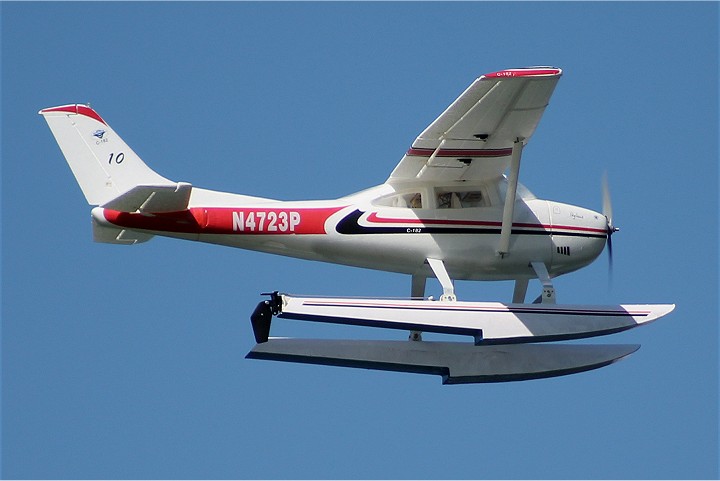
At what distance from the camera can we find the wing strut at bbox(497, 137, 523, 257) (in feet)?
67.9

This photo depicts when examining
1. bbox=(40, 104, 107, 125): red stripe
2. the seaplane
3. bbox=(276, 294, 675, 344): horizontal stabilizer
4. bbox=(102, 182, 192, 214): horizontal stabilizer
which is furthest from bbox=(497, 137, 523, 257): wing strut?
bbox=(40, 104, 107, 125): red stripe

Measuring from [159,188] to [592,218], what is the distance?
6.25 metres

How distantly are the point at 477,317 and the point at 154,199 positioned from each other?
14.5 feet

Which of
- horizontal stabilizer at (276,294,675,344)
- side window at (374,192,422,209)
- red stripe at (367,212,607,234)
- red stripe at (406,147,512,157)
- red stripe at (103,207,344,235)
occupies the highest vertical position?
red stripe at (406,147,512,157)

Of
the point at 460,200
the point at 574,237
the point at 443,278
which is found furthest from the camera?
the point at 574,237

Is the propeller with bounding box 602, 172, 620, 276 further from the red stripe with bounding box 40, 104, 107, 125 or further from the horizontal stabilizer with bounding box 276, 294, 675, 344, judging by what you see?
the red stripe with bounding box 40, 104, 107, 125

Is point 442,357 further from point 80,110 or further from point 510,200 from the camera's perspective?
point 80,110

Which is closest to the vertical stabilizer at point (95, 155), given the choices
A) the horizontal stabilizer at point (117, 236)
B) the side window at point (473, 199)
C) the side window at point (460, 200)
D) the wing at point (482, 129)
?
the horizontal stabilizer at point (117, 236)

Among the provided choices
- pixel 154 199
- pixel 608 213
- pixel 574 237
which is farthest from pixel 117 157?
pixel 608 213

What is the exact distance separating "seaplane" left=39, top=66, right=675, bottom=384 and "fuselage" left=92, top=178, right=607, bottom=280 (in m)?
0.02

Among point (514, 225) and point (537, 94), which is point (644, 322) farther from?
point (537, 94)

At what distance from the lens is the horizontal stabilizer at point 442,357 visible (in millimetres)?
21703

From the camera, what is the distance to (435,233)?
68.9 ft

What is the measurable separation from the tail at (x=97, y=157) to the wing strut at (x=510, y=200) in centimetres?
452
